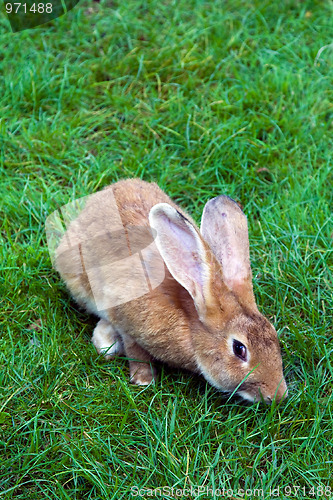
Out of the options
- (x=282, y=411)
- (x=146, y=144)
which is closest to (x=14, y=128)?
(x=146, y=144)

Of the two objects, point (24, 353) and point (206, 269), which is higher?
point (206, 269)

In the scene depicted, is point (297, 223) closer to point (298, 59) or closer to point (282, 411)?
point (282, 411)

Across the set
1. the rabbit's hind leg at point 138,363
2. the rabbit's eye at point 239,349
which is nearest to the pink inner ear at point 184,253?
the rabbit's eye at point 239,349

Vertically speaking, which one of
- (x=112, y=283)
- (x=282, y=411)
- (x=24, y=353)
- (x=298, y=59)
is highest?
(x=298, y=59)

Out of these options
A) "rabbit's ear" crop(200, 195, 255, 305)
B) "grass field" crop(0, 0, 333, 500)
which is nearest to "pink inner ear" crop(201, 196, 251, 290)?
"rabbit's ear" crop(200, 195, 255, 305)

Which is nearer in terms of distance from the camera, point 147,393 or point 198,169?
point 147,393

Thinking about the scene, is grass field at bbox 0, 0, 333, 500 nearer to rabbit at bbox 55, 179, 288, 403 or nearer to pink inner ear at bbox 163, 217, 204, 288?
rabbit at bbox 55, 179, 288, 403

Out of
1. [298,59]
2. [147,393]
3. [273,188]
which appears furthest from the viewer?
[298,59]

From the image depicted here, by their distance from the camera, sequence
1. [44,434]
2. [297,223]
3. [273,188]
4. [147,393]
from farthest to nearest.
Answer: [273,188] → [297,223] → [147,393] → [44,434]

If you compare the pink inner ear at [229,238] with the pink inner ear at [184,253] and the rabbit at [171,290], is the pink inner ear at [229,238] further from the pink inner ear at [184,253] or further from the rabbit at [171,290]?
the pink inner ear at [184,253]
